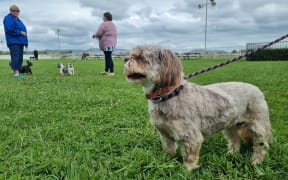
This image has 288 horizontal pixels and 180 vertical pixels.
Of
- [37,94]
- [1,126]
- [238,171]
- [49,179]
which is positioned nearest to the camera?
[49,179]

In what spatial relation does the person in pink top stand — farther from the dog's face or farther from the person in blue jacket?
the dog's face

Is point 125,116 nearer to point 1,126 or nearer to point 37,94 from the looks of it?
point 1,126

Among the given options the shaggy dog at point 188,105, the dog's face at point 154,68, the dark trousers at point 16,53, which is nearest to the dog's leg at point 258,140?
the shaggy dog at point 188,105

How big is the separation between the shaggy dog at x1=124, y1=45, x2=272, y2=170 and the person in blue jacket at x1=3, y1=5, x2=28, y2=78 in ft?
32.6

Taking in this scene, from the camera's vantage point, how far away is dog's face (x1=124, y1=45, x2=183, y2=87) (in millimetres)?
2938

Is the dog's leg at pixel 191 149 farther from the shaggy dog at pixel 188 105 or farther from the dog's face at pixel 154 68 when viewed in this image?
the dog's face at pixel 154 68

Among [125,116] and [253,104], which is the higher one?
[253,104]

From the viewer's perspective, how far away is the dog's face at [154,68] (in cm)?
294

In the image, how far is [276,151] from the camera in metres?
3.61

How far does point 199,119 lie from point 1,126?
3.19 meters

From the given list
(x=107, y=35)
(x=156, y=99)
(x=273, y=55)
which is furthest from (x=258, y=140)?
(x=273, y=55)

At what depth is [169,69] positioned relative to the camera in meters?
2.93

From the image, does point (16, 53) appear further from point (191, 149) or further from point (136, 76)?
point (191, 149)

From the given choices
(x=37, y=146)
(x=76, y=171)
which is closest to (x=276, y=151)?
(x=76, y=171)
